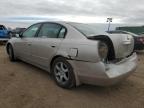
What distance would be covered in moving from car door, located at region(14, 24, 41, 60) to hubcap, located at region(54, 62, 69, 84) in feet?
4.33

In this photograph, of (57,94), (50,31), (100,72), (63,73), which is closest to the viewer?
(100,72)

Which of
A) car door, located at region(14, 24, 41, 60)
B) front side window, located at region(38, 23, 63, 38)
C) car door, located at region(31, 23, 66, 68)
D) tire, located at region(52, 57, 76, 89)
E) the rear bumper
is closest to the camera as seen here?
the rear bumper

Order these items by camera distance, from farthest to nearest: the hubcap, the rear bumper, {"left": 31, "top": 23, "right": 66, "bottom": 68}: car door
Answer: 1. {"left": 31, "top": 23, "right": 66, "bottom": 68}: car door
2. the hubcap
3. the rear bumper

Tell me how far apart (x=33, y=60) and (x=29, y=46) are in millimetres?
415

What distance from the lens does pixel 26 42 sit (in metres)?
5.09

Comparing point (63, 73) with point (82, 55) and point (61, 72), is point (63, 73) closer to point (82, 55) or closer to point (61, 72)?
point (61, 72)

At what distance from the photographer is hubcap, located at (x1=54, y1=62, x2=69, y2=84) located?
3.76 m

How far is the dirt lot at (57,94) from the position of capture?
323 cm

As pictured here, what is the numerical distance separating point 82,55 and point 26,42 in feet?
7.62

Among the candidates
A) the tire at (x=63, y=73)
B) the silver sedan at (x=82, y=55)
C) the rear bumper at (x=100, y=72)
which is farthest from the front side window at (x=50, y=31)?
the rear bumper at (x=100, y=72)

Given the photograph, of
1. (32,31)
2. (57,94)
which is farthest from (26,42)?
(57,94)

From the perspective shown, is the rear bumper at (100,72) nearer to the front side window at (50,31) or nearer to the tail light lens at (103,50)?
the tail light lens at (103,50)

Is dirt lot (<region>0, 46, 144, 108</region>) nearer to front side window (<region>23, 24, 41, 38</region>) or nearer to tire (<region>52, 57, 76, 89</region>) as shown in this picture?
tire (<region>52, 57, 76, 89</region>)

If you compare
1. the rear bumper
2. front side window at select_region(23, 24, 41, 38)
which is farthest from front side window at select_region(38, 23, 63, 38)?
the rear bumper
